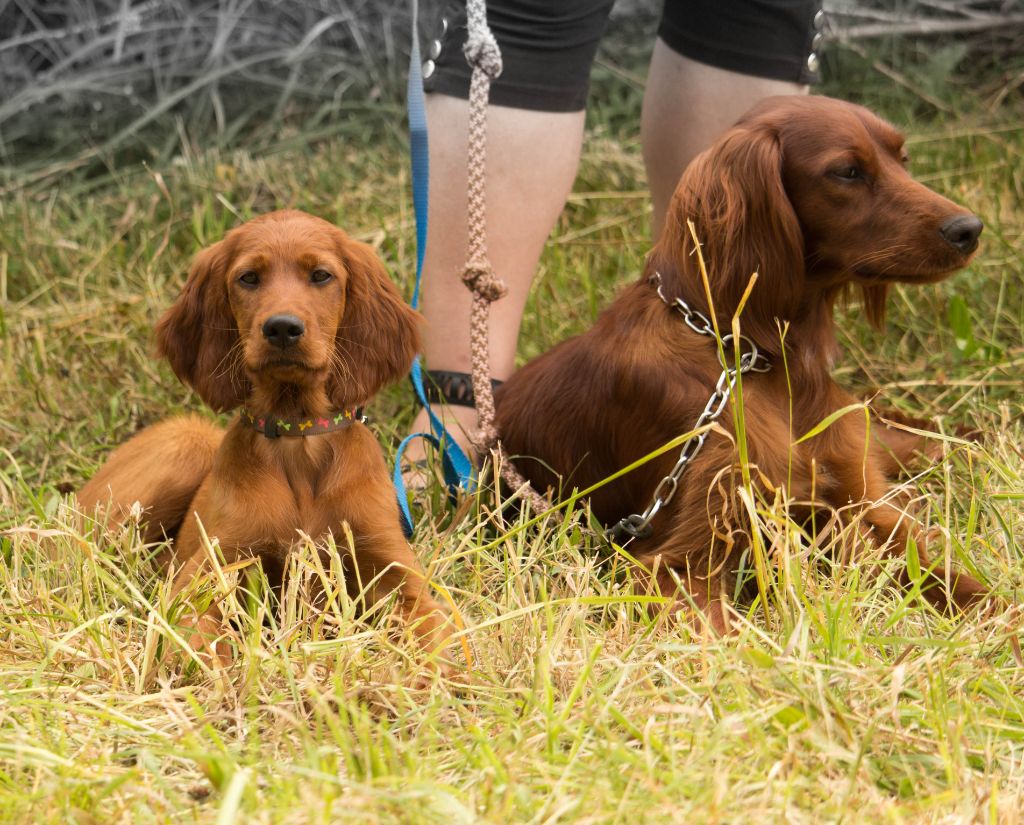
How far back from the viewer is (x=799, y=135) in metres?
2.48

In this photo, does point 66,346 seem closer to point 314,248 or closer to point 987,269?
point 314,248

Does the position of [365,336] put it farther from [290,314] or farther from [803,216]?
[803,216]

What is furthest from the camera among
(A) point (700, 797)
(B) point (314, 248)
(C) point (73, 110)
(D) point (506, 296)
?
(C) point (73, 110)

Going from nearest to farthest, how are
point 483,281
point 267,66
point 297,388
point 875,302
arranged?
point 297,388
point 875,302
point 483,281
point 267,66

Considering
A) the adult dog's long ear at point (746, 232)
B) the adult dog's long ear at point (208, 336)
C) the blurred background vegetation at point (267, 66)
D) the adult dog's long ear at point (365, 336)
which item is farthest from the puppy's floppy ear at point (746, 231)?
the blurred background vegetation at point (267, 66)

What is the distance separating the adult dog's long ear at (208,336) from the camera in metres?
2.39

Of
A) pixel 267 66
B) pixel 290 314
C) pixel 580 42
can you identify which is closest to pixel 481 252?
pixel 580 42

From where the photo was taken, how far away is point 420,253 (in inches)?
112

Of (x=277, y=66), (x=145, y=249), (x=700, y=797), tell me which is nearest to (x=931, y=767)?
(x=700, y=797)

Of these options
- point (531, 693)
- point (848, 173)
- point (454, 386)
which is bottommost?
point (454, 386)

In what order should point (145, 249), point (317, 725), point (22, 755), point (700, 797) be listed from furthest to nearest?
point (145, 249), point (317, 725), point (22, 755), point (700, 797)

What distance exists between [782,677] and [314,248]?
1157 mm

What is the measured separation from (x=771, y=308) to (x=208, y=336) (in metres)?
1.11

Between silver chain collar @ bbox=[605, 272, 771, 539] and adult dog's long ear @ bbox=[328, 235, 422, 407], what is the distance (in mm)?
542
